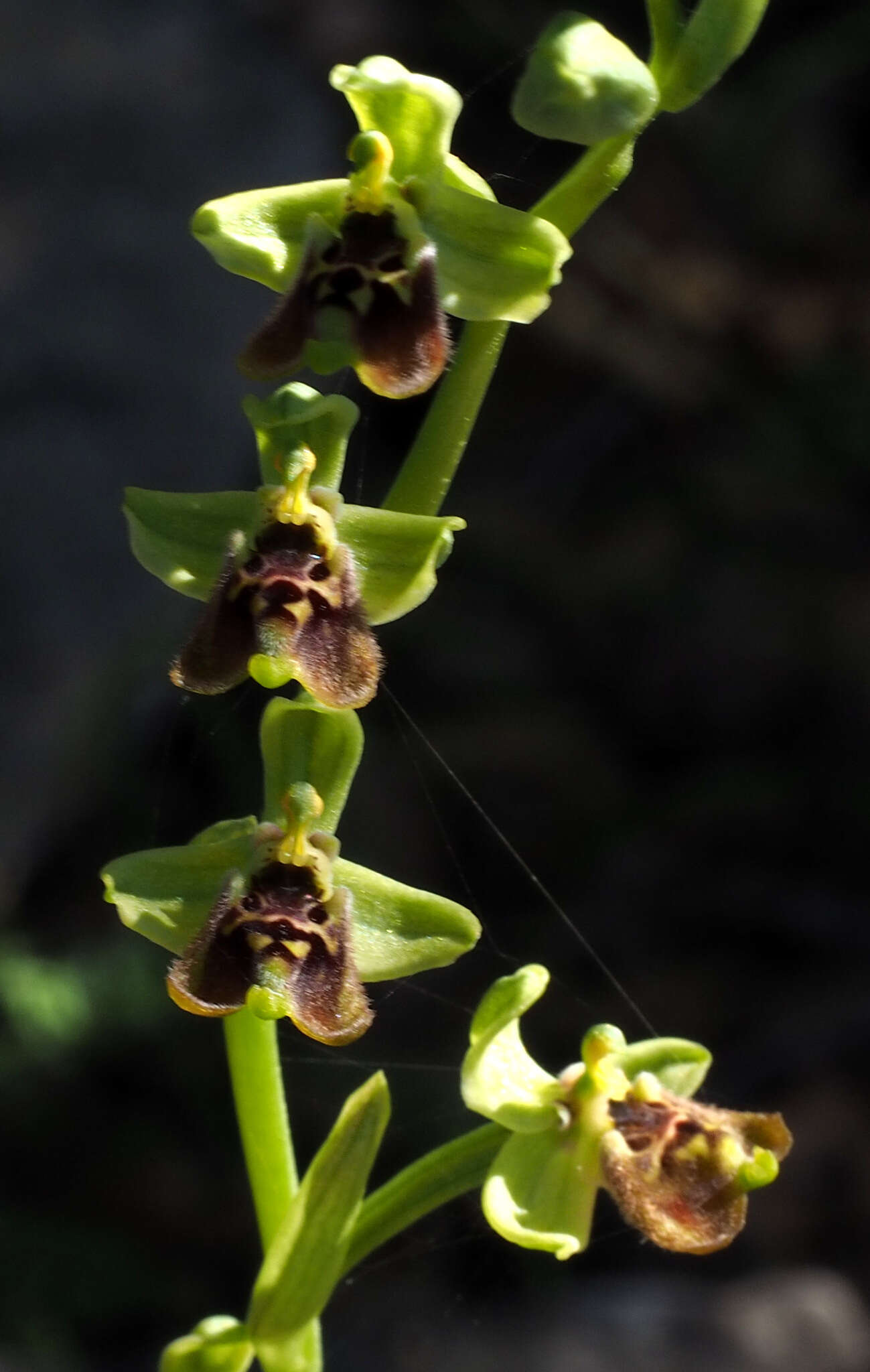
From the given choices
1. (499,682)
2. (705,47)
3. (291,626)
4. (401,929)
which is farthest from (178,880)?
(499,682)

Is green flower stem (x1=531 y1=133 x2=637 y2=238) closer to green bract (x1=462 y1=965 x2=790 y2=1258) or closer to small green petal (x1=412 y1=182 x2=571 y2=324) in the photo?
small green petal (x1=412 y1=182 x2=571 y2=324)

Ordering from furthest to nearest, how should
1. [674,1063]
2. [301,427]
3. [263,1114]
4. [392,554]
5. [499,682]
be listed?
1. [499,682]
2. [674,1063]
3. [263,1114]
4. [301,427]
5. [392,554]

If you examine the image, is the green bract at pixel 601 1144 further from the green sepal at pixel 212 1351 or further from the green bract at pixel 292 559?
the green bract at pixel 292 559

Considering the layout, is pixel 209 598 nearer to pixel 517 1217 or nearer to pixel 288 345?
pixel 288 345

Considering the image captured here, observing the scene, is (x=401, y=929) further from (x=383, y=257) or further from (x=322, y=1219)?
(x=383, y=257)

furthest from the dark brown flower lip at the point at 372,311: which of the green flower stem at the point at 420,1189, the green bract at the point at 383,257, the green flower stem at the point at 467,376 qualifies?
the green flower stem at the point at 420,1189

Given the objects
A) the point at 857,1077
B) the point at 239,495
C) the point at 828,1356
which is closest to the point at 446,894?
the point at 857,1077
